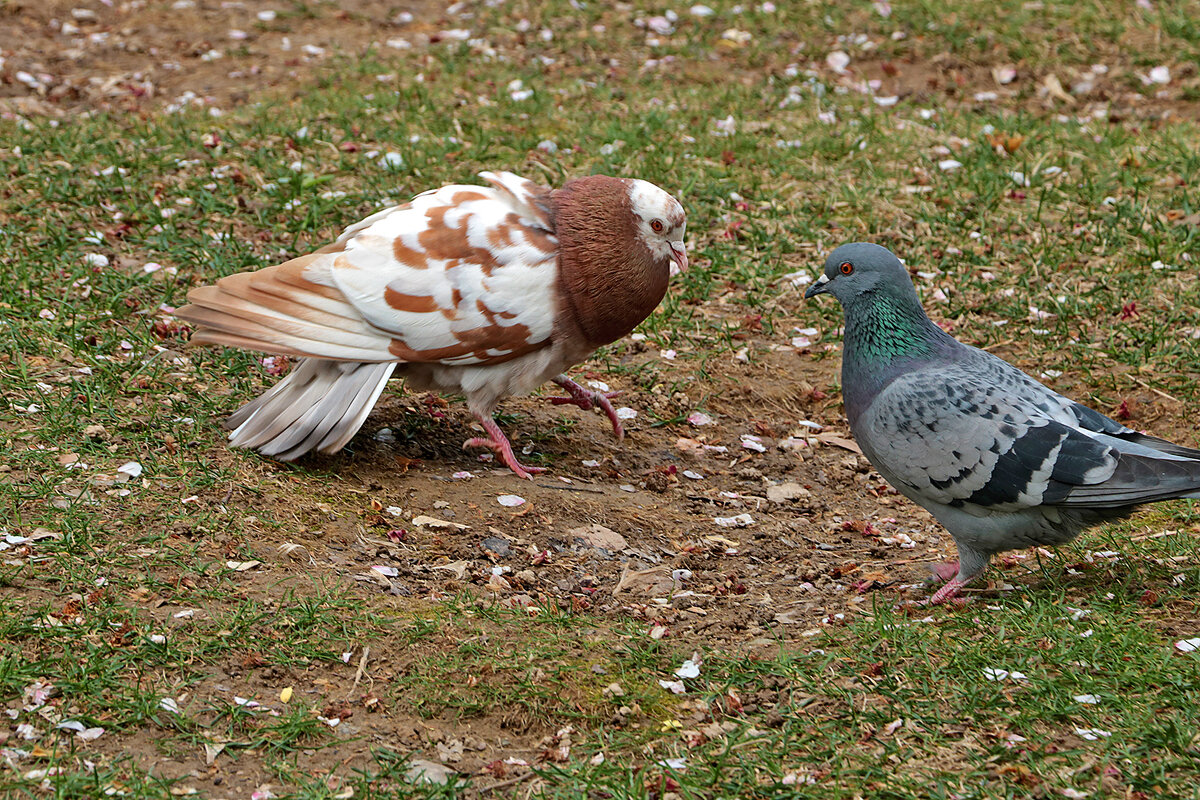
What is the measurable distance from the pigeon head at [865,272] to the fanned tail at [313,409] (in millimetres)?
1568

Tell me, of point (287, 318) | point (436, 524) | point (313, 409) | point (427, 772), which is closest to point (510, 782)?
point (427, 772)

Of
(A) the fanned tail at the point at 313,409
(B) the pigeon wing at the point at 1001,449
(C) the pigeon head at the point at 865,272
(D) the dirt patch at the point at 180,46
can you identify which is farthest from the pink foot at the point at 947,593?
(D) the dirt patch at the point at 180,46

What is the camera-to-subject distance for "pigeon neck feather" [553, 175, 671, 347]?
4.36 metres

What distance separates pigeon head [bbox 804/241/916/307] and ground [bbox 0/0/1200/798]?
92 cm

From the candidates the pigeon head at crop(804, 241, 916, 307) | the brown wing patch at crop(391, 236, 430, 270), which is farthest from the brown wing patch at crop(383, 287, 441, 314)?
the pigeon head at crop(804, 241, 916, 307)

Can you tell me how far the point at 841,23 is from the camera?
8773mm

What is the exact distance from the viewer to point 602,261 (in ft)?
14.3

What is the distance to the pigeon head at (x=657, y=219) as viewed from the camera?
14.5 ft

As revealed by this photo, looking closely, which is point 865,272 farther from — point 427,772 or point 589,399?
point 427,772

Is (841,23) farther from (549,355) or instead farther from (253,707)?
(253,707)

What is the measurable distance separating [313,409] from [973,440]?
2.18 m

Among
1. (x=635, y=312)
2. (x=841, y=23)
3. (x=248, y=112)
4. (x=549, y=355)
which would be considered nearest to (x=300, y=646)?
(x=549, y=355)

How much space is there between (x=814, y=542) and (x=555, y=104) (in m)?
4.19

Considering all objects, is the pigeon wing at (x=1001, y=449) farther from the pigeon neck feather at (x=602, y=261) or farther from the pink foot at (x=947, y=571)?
the pigeon neck feather at (x=602, y=261)
